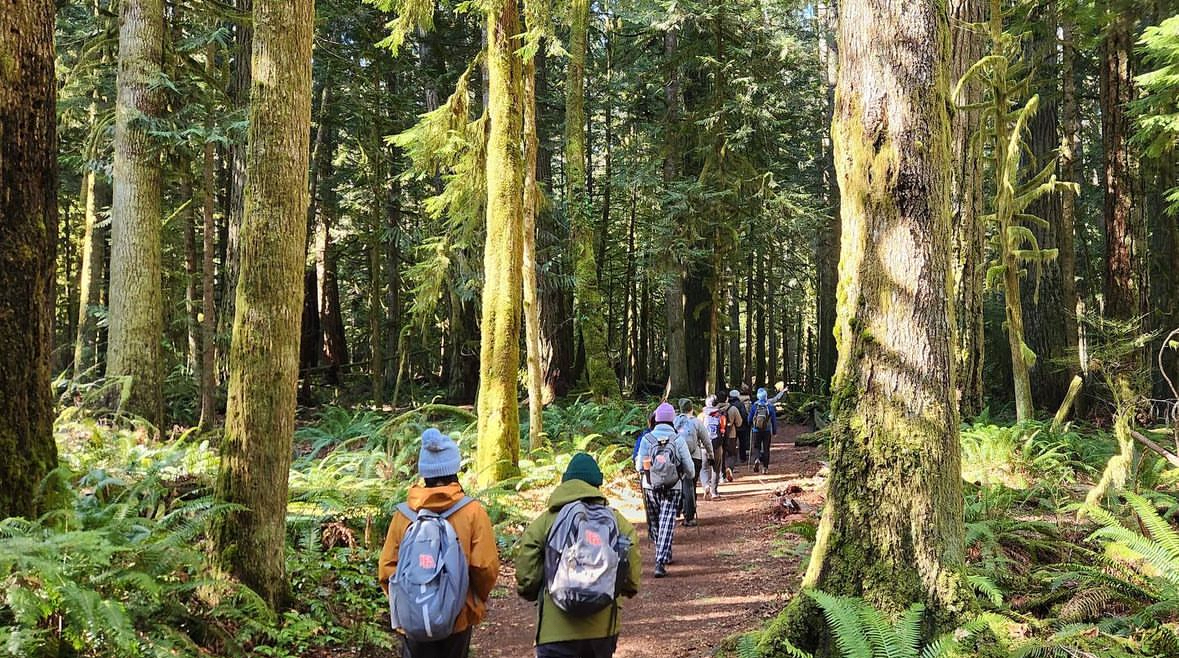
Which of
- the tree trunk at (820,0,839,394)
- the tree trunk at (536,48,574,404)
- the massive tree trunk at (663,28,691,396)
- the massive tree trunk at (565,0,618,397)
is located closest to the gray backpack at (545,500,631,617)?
the tree trunk at (536,48,574,404)

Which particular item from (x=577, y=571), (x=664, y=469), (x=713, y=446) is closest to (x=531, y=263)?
(x=713, y=446)

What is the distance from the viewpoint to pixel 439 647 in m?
4.01

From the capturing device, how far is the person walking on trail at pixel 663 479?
328 inches

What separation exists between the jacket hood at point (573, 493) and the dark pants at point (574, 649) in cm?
71

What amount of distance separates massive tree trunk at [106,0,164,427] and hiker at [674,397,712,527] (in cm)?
816

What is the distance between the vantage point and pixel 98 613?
4.15 m

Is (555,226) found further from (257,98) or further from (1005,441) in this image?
(257,98)

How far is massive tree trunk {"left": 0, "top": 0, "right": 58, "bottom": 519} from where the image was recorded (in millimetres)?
4770

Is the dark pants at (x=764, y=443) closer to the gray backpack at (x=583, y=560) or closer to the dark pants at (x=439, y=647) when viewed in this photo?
the gray backpack at (x=583, y=560)

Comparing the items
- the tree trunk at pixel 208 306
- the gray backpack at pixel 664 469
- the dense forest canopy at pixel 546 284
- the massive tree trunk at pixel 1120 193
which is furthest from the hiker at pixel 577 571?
the massive tree trunk at pixel 1120 193

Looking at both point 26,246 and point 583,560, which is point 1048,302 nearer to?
point 583,560

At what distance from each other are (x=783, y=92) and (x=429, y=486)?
69.5 feet

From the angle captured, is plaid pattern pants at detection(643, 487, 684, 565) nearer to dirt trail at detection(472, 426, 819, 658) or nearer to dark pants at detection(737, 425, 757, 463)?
dirt trail at detection(472, 426, 819, 658)

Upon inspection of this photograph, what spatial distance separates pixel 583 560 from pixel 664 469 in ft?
14.4
